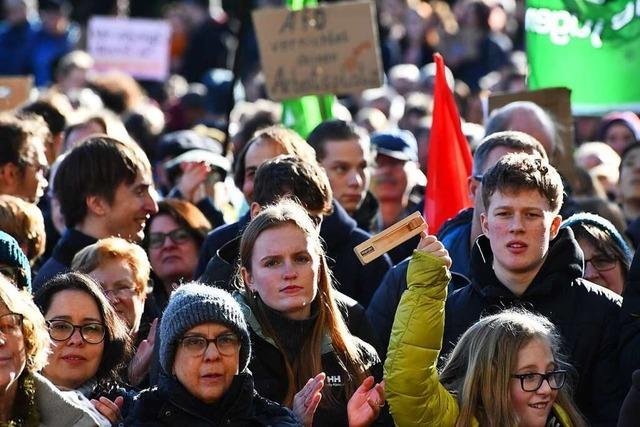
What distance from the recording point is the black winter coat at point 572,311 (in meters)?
6.29

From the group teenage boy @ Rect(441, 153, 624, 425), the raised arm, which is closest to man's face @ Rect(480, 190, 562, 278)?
teenage boy @ Rect(441, 153, 624, 425)

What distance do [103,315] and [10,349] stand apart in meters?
0.94

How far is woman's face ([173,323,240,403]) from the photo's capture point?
562 centimetres

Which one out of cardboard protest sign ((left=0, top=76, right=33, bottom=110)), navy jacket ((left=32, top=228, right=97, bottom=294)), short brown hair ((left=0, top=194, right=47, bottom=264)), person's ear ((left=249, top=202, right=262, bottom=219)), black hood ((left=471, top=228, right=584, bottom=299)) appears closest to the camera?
black hood ((left=471, top=228, right=584, bottom=299))

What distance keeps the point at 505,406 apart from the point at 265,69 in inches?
198

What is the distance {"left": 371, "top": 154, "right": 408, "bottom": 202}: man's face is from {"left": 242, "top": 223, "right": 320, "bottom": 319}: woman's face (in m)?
3.32

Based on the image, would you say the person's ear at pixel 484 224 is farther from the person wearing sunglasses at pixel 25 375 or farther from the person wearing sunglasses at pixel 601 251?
the person wearing sunglasses at pixel 25 375

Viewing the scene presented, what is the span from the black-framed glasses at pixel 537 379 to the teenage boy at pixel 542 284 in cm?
36

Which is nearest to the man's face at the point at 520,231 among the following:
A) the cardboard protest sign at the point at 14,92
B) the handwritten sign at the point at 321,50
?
the handwritten sign at the point at 321,50

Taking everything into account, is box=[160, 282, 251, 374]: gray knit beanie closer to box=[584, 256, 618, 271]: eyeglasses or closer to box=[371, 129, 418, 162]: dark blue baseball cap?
box=[584, 256, 618, 271]: eyeglasses

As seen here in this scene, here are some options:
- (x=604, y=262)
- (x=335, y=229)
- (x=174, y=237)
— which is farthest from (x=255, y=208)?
(x=604, y=262)

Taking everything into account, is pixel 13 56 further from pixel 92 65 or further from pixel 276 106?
pixel 276 106

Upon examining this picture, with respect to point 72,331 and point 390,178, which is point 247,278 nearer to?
point 72,331

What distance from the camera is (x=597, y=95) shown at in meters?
10.2
